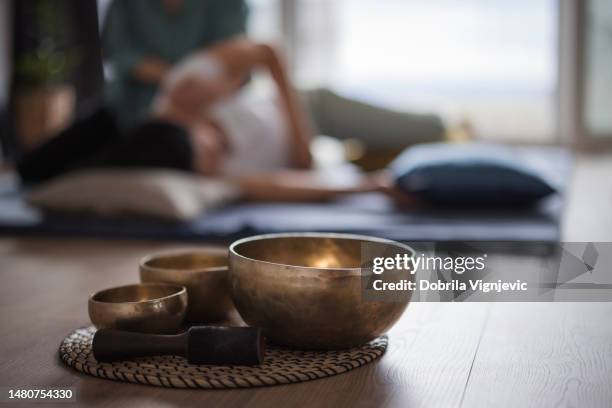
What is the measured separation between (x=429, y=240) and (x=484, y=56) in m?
4.52

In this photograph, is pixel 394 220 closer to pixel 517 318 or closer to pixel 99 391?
pixel 517 318

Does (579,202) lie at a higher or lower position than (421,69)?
lower

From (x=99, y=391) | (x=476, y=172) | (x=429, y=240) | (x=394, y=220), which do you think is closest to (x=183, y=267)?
(x=99, y=391)

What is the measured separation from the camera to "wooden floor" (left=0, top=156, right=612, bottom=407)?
774 mm

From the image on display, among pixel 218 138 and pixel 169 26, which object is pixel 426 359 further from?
pixel 169 26

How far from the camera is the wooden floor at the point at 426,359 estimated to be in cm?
77

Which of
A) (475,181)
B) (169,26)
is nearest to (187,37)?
(169,26)

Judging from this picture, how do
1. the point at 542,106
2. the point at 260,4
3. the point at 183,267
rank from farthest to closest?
the point at 542,106 → the point at 260,4 → the point at 183,267

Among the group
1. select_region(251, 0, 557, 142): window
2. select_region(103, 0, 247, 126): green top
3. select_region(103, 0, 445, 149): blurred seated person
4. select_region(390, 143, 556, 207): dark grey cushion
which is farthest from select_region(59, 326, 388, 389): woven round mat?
select_region(251, 0, 557, 142): window

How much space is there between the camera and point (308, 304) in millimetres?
831

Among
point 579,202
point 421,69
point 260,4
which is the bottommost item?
point 579,202

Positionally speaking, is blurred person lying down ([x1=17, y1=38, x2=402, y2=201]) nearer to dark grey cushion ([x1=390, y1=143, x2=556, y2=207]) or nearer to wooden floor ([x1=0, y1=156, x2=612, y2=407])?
dark grey cushion ([x1=390, y1=143, x2=556, y2=207])

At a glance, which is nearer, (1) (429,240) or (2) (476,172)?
(1) (429,240)

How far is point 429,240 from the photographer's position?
178 centimetres
